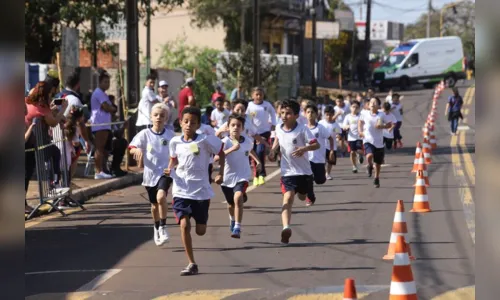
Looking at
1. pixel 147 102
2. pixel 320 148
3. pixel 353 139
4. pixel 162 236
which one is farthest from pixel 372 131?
pixel 162 236

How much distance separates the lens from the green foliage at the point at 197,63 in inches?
1532

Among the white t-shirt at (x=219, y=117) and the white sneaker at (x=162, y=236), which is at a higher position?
the white t-shirt at (x=219, y=117)

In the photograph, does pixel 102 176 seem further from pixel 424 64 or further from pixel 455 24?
pixel 455 24

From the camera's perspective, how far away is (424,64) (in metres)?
62.2

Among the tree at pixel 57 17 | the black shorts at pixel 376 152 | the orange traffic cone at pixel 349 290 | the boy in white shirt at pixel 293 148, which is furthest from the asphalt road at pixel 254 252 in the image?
the tree at pixel 57 17

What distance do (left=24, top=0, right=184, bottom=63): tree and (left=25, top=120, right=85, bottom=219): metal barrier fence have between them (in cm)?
975

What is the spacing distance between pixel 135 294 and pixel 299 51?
5995cm

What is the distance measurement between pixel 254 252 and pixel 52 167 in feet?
13.8

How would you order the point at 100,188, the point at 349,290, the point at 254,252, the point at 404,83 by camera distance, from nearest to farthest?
the point at 349,290 < the point at 254,252 < the point at 100,188 < the point at 404,83

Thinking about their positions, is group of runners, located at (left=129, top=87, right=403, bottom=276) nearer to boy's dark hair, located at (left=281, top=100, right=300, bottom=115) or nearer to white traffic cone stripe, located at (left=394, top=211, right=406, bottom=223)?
boy's dark hair, located at (left=281, top=100, right=300, bottom=115)

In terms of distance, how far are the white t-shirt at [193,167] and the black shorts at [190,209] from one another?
43mm

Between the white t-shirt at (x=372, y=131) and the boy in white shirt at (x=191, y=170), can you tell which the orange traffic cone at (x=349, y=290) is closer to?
the boy in white shirt at (x=191, y=170)

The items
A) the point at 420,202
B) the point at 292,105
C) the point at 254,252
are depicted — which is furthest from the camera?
the point at 420,202

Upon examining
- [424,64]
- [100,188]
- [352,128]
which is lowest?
[100,188]
